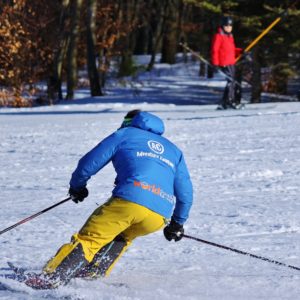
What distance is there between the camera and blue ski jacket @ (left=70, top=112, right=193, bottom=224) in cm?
520

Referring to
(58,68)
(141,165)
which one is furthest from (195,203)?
(58,68)

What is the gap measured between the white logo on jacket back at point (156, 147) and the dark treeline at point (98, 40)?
13512mm

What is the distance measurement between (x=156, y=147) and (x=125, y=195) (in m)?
0.40

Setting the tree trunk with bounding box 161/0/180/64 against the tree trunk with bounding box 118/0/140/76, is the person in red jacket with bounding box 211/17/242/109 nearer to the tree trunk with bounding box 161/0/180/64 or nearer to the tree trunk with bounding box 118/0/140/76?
the tree trunk with bounding box 118/0/140/76

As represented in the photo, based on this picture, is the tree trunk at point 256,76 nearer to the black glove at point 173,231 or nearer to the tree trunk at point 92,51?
the tree trunk at point 92,51

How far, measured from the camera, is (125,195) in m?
5.18

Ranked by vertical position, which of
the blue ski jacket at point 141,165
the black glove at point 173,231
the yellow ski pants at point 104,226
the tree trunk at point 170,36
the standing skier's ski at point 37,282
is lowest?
the tree trunk at point 170,36

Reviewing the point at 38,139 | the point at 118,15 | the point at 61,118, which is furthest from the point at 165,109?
the point at 118,15

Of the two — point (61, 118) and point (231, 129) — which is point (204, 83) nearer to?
point (61, 118)

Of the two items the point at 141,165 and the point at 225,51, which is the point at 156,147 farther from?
the point at 225,51

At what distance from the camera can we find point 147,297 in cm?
509

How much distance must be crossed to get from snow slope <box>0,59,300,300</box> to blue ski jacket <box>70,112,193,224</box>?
0.61 m

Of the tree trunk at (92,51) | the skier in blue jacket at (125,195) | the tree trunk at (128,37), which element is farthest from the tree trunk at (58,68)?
the skier in blue jacket at (125,195)

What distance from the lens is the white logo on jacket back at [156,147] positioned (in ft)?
17.5
